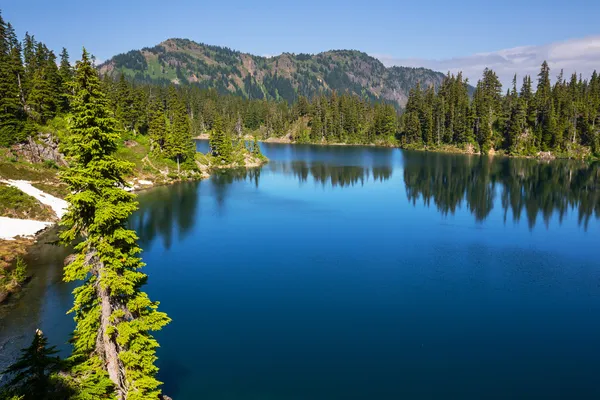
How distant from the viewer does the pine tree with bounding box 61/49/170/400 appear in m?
17.9

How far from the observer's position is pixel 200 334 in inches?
1209

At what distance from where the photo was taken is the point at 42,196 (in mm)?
59750

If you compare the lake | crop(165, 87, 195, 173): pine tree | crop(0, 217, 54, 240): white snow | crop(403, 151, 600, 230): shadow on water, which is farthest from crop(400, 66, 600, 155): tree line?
crop(0, 217, 54, 240): white snow

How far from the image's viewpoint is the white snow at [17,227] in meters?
48.7

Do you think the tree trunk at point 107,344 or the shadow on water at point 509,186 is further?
the shadow on water at point 509,186

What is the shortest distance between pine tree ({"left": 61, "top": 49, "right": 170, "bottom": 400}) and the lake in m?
6.89

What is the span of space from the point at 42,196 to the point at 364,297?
50.5 meters

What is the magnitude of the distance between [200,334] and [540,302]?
97.4ft

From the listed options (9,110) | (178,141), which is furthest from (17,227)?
(178,141)

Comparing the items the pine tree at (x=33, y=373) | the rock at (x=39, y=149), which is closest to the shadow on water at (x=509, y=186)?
the pine tree at (x=33, y=373)

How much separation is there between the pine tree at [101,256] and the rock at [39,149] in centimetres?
6298

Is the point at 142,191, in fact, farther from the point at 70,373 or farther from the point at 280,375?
the point at 70,373

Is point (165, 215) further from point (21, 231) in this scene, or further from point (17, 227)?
point (17, 227)

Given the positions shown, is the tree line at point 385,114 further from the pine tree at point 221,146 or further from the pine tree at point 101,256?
the pine tree at point 101,256
